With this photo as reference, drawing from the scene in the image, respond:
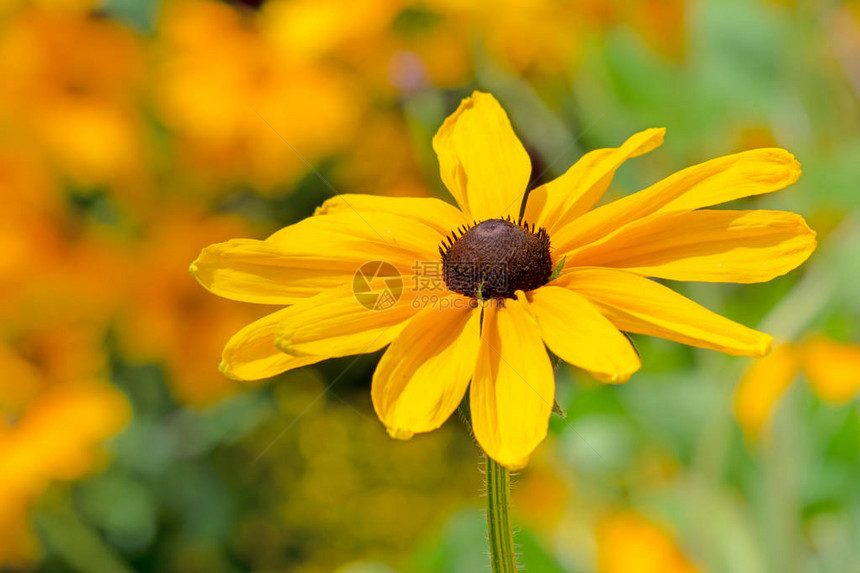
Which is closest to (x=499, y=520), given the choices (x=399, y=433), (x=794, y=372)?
(x=399, y=433)

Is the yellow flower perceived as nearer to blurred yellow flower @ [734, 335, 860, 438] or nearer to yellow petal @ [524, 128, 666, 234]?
yellow petal @ [524, 128, 666, 234]

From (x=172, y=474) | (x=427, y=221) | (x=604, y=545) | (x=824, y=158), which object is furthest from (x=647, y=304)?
(x=172, y=474)

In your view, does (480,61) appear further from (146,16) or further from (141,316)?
(141,316)

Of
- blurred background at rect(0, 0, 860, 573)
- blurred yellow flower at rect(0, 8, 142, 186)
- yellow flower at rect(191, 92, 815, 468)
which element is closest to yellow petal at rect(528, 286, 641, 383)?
yellow flower at rect(191, 92, 815, 468)

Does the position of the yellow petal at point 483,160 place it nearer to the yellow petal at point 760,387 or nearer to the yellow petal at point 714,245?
the yellow petal at point 714,245

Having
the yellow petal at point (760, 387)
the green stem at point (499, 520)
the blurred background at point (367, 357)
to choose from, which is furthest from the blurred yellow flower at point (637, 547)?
the green stem at point (499, 520)

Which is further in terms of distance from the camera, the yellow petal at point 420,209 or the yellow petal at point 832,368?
the yellow petal at point 832,368

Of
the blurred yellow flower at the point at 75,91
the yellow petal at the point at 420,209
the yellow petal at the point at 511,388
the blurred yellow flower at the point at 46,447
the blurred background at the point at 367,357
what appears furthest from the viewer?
the blurred yellow flower at the point at 75,91
